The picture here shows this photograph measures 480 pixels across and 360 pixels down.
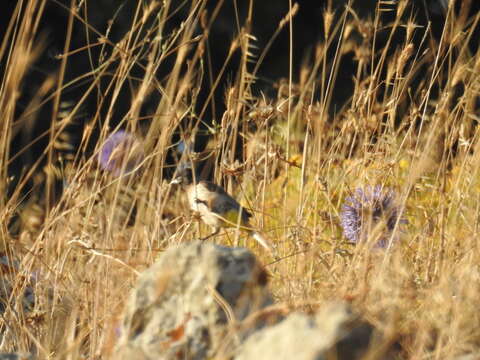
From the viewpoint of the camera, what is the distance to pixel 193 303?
140cm

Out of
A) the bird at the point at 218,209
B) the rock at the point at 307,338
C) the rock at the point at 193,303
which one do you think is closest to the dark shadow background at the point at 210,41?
the bird at the point at 218,209

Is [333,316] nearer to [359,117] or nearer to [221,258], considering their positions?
[221,258]

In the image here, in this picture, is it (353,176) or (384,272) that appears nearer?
(384,272)

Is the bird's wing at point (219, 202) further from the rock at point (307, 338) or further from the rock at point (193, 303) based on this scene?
the rock at point (307, 338)

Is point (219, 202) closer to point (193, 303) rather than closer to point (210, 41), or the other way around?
point (193, 303)

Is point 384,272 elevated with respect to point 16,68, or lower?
lower

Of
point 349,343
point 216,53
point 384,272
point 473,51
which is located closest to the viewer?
point 349,343

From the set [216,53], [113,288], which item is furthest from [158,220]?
[216,53]

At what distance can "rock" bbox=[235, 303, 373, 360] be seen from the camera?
3.56 ft

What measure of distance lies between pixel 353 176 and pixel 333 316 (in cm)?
156

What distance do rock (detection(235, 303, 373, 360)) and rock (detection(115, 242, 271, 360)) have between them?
15cm

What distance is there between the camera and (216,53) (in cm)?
586

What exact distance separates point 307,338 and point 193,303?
35 cm

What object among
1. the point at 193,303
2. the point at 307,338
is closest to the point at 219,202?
the point at 193,303
